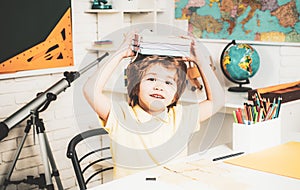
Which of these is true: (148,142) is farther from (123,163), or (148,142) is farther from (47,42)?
(47,42)

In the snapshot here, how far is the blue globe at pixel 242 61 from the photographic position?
2652mm

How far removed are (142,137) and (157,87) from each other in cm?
18

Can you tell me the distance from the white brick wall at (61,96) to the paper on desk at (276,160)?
106cm

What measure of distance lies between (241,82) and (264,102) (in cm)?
100

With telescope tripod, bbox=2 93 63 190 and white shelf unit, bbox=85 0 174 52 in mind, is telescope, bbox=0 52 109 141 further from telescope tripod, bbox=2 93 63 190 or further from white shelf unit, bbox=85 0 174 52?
white shelf unit, bbox=85 0 174 52

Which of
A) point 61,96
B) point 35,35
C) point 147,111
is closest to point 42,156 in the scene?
point 61,96

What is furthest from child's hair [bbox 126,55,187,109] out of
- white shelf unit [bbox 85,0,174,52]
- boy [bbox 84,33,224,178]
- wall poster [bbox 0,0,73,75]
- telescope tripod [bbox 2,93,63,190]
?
white shelf unit [bbox 85,0,174,52]

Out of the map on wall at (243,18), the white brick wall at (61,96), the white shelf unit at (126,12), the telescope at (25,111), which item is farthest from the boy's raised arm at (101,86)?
the white shelf unit at (126,12)

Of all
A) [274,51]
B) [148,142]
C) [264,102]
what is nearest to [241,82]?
[274,51]

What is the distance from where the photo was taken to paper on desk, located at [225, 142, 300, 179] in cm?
149

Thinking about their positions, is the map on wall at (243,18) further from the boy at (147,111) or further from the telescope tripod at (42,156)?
the boy at (147,111)

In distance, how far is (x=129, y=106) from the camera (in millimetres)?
1310

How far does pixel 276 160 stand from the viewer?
1586mm

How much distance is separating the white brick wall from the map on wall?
7 cm
